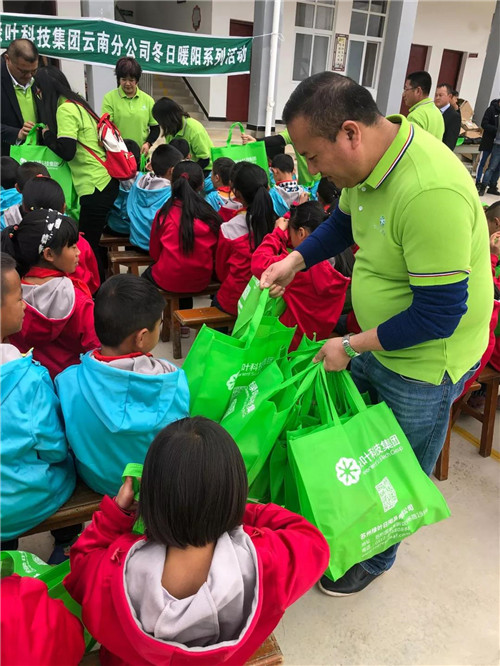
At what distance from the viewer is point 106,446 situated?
1.64 metres

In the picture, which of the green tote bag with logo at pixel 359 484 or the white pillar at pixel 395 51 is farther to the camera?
the white pillar at pixel 395 51

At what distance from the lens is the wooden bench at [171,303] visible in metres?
3.65

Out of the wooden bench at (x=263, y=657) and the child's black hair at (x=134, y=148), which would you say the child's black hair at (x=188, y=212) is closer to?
the child's black hair at (x=134, y=148)

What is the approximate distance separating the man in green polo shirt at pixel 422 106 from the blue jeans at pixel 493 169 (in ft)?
20.5

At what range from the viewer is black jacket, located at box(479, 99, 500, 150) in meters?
10.0

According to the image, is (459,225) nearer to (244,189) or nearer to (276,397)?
(276,397)

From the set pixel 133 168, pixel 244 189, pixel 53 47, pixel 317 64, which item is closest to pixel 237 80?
pixel 317 64

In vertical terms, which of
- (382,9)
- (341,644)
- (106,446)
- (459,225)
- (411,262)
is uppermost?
(382,9)

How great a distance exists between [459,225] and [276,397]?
0.81 m

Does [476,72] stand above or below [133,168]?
above

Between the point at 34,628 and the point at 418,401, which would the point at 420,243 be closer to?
the point at 418,401

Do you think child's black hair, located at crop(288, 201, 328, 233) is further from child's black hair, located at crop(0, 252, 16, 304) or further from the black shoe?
the black shoe

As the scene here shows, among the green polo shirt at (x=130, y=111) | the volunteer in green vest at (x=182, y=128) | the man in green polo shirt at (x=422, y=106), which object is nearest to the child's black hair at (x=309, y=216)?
the man in green polo shirt at (x=422, y=106)

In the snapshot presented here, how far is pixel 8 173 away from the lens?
358cm
